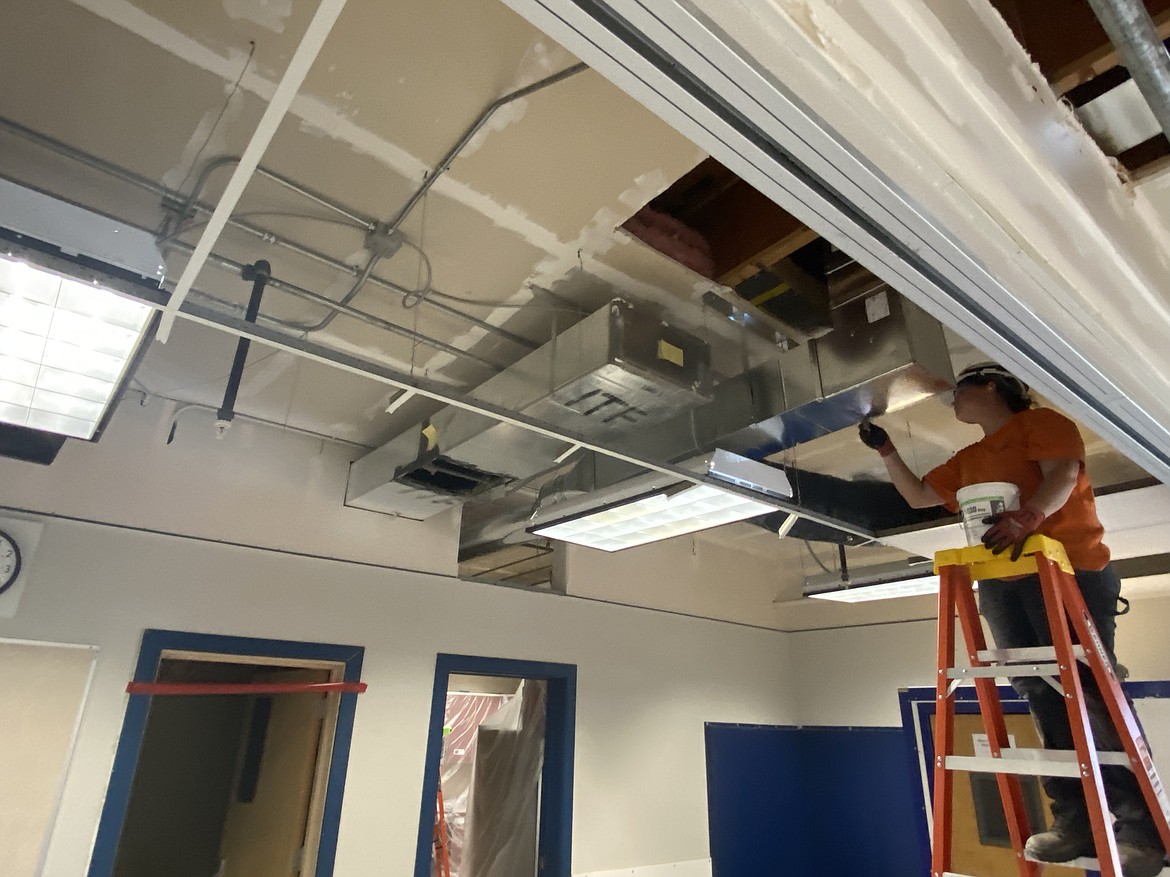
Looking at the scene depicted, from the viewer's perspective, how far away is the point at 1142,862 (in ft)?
4.65

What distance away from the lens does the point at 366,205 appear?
186cm

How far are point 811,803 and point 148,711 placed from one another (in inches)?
161

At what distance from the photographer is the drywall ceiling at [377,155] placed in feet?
4.61

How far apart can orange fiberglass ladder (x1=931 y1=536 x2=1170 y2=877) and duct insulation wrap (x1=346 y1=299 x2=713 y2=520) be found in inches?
35.4

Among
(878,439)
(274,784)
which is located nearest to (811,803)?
(274,784)

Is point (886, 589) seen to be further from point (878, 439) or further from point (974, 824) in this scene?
point (878, 439)

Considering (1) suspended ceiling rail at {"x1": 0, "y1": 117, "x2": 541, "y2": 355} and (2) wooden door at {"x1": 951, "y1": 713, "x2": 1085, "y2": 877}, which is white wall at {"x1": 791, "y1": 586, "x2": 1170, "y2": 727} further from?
(1) suspended ceiling rail at {"x1": 0, "y1": 117, "x2": 541, "y2": 355}

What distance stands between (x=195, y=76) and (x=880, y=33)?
1.37 metres

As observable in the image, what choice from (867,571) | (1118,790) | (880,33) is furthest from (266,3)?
(867,571)

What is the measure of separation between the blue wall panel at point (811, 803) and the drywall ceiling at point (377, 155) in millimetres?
3098

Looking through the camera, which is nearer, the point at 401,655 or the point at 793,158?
the point at 793,158

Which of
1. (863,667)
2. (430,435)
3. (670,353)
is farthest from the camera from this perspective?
(863,667)

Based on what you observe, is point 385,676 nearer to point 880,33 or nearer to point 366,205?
point 366,205

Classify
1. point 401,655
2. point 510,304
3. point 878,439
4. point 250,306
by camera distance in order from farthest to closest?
point 401,655, point 510,304, point 878,439, point 250,306
